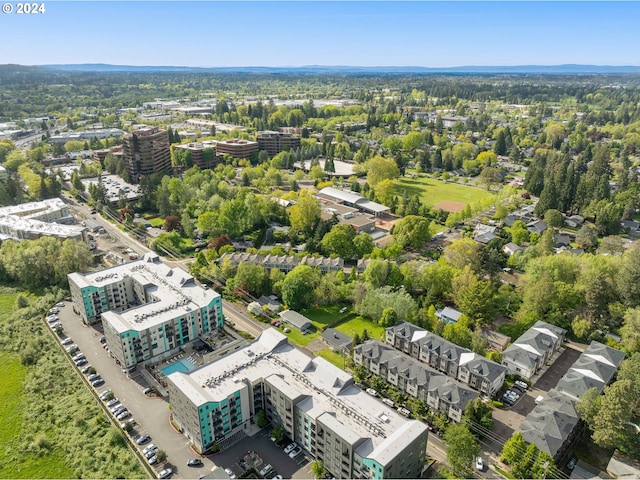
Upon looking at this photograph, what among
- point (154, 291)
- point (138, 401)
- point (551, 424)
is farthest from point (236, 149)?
point (551, 424)

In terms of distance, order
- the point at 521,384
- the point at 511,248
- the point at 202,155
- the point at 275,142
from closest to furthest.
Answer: the point at 521,384 < the point at 511,248 < the point at 202,155 < the point at 275,142

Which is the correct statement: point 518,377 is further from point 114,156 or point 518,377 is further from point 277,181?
point 114,156

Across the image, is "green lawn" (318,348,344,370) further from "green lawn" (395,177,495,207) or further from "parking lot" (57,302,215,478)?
"green lawn" (395,177,495,207)

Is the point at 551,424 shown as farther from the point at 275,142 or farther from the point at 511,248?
the point at 275,142


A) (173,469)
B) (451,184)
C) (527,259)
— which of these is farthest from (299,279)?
(451,184)

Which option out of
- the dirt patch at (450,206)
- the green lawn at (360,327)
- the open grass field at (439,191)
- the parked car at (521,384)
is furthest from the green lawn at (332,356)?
the open grass field at (439,191)

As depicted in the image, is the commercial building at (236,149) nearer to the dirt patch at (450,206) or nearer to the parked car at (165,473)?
the dirt patch at (450,206)
